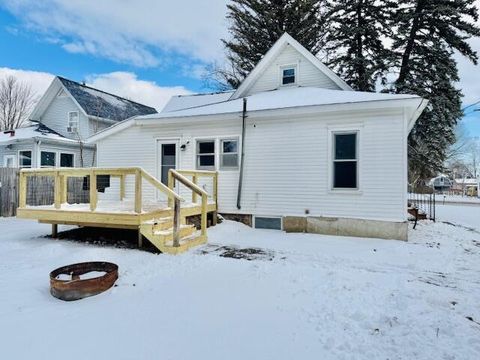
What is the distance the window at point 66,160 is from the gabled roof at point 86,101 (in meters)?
2.61

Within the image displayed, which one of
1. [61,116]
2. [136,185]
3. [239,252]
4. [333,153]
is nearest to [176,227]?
[136,185]

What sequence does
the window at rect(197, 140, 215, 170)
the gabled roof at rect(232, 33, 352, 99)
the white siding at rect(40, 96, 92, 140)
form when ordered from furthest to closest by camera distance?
the white siding at rect(40, 96, 92, 140) < the gabled roof at rect(232, 33, 352, 99) < the window at rect(197, 140, 215, 170)

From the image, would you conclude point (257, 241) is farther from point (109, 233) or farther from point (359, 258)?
point (109, 233)

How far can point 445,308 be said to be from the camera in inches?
138

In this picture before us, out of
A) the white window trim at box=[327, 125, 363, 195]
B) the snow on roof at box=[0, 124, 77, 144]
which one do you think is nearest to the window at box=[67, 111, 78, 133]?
the snow on roof at box=[0, 124, 77, 144]

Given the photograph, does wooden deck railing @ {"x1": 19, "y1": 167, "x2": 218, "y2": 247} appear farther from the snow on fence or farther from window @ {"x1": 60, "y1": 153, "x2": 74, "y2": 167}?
window @ {"x1": 60, "y1": 153, "x2": 74, "y2": 167}

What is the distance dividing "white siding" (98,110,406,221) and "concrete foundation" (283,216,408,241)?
0.15 m

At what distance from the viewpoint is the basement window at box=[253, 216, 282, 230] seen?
869 centimetres

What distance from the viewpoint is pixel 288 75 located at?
11.7 metres

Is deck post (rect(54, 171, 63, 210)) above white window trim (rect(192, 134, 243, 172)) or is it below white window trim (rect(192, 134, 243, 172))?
below

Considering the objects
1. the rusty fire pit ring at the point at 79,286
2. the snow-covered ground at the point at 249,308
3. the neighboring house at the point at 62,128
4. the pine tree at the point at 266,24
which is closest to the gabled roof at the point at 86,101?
the neighboring house at the point at 62,128

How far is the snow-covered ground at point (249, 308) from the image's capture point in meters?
2.74

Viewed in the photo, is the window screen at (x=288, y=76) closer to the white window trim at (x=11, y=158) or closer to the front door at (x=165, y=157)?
the front door at (x=165, y=157)

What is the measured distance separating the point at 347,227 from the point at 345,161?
1.66 meters
